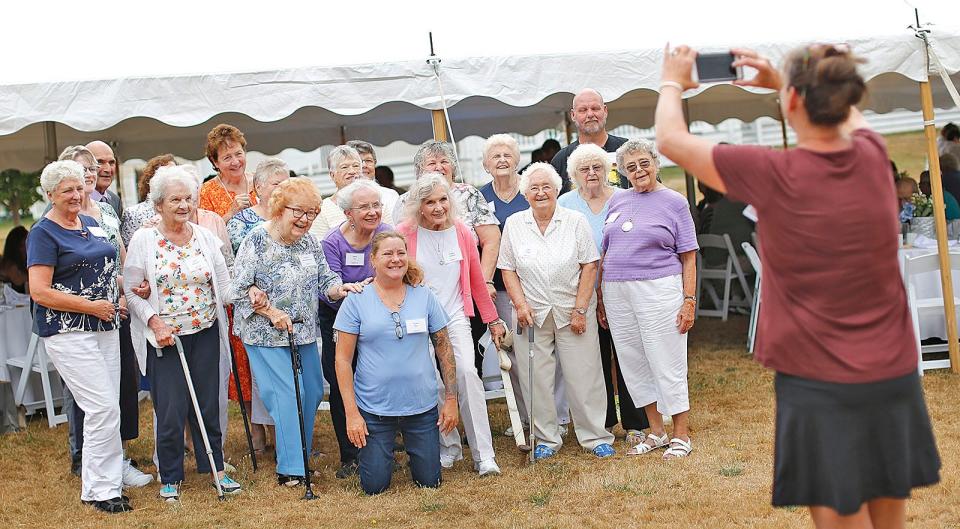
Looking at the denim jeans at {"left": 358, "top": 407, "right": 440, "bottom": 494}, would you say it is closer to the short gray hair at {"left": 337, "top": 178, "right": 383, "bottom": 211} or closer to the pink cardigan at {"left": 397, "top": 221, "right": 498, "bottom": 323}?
the pink cardigan at {"left": 397, "top": 221, "right": 498, "bottom": 323}

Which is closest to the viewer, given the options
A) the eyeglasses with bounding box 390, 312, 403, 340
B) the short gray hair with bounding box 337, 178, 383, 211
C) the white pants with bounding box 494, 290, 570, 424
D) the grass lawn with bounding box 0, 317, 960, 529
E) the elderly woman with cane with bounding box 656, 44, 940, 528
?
the elderly woman with cane with bounding box 656, 44, 940, 528

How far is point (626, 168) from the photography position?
5055 millimetres

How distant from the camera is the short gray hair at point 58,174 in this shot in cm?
446

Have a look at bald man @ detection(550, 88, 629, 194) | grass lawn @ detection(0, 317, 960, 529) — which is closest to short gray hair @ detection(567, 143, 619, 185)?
bald man @ detection(550, 88, 629, 194)

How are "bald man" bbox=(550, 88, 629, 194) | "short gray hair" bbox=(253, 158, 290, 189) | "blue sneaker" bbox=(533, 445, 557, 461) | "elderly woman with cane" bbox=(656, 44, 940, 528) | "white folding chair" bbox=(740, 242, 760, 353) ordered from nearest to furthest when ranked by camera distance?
"elderly woman with cane" bbox=(656, 44, 940, 528), "blue sneaker" bbox=(533, 445, 557, 461), "short gray hair" bbox=(253, 158, 290, 189), "bald man" bbox=(550, 88, 629, 194), "white folding chair" bbox=(740, 242, 760, 353)

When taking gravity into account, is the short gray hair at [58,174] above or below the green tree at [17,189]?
below

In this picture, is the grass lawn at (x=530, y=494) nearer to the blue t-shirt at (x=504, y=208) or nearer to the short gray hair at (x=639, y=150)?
the blue t-shirt at (x=504, y=208)

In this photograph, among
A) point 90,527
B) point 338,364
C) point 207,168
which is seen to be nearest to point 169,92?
point 338,364

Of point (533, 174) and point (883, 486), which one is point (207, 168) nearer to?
point (533, 174)

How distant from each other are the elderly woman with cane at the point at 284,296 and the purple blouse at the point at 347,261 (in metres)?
0.10

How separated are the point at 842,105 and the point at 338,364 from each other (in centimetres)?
295

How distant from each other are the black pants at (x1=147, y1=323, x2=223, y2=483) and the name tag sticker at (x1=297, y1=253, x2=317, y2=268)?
51 cm

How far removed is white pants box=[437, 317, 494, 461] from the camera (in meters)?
5.02

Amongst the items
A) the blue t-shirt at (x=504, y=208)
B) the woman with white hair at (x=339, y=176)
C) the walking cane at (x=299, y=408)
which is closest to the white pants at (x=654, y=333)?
the blue t-shirt at (x=504, y=208)
